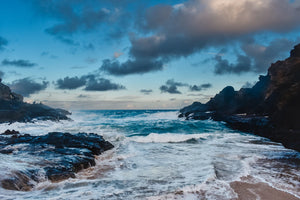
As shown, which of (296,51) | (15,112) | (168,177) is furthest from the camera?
(15,112)

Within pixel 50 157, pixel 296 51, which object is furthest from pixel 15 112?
pixel 296 51

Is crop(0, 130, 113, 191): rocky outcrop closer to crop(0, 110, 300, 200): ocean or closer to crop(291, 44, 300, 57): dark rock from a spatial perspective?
crop(0, 110, 300, 200): ocean

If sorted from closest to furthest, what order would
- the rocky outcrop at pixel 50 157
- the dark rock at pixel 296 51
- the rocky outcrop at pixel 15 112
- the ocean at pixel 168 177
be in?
the ocean at pixel 168 177, the rocky outcrop at pixel 50 157, the dark rock at pixel 296 51, the rocky outcrop at pixel 15 112

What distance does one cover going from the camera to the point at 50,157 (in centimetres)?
877

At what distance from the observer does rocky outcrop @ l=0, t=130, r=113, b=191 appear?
629 centimetres

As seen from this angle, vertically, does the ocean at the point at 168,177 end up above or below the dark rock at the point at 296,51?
below

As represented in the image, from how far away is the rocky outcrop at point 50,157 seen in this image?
6289 millimetres

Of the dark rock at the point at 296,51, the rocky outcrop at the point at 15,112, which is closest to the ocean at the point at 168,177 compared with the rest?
the dark rock at the point at 296,51

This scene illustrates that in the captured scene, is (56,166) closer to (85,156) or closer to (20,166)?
(20,166)

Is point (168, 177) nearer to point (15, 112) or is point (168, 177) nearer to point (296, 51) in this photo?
point (296, 51)

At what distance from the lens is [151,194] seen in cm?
537

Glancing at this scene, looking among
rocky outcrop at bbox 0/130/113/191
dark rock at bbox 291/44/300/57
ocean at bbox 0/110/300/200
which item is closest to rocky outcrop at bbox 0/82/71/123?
rocky outcrop at bbox 0/130/113/191

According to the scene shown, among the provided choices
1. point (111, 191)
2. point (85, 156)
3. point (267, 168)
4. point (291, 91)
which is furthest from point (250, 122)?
point (111, 191)

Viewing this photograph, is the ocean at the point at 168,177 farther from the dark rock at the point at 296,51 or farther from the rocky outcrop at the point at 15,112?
Answer: the rocky outcrop at the point at 15,112
